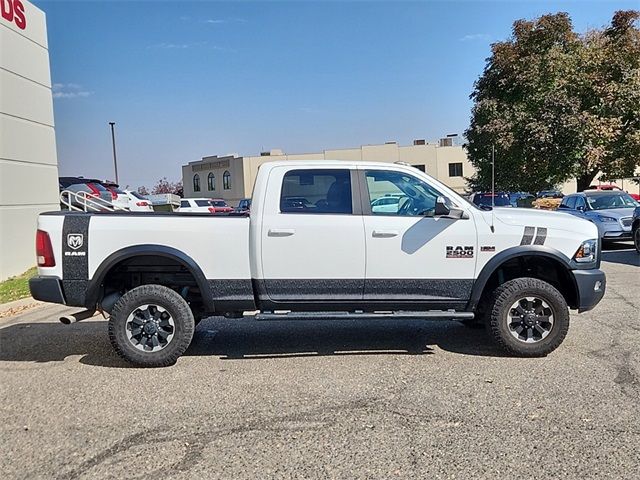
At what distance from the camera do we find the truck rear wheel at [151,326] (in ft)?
17.0

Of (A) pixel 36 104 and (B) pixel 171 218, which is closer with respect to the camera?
(B) pixel 171 218

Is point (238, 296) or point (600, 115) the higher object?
point (600, 115)

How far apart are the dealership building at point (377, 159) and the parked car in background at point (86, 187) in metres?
34.9

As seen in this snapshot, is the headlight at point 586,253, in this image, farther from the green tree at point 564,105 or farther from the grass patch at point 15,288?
the green tree at point 564,105

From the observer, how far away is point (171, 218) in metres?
5.22

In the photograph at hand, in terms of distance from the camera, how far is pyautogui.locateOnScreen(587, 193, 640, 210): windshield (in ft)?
46.6

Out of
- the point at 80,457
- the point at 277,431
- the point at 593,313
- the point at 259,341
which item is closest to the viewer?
the point at 80,457

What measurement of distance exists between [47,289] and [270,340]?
240 centimetres

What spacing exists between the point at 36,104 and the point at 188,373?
930cm

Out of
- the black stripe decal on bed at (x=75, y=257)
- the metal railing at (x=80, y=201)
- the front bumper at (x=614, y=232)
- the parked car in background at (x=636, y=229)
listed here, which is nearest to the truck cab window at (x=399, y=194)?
the black stripe decal on bed at (x=75, y=257)

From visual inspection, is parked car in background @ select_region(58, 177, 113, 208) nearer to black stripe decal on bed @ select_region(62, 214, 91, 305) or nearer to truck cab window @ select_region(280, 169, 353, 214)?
black stripe decal on bed @ select_region(62, 214, 91, 305)

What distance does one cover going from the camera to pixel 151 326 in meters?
5.25

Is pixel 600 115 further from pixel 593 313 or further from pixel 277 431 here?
pixel 277 431

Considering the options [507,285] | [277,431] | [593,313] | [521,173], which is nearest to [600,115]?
[521,173]
